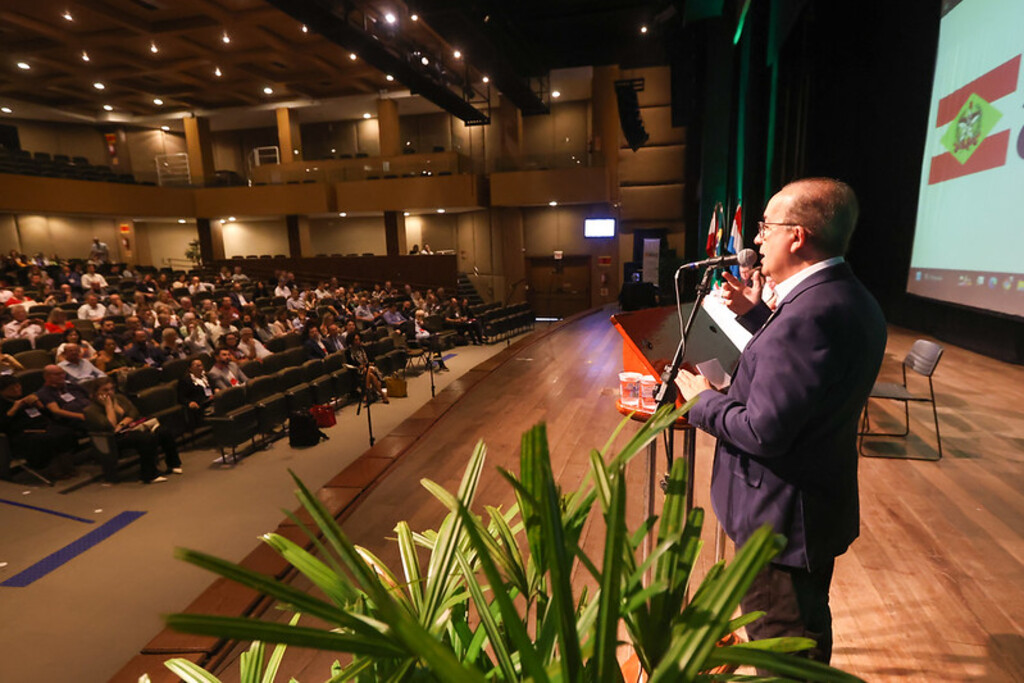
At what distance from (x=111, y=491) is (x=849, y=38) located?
29.1ft

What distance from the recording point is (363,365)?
652 cm

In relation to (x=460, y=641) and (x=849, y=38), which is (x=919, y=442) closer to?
(x=460, y=641)

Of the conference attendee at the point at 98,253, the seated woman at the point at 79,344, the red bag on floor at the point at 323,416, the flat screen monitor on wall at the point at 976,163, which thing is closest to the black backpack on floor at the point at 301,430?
the red bag on floor at the point at 323,416

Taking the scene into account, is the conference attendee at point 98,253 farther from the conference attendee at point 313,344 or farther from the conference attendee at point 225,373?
the conference attendee at point 225,373

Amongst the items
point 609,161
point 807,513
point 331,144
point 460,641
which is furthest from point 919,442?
point 331,144

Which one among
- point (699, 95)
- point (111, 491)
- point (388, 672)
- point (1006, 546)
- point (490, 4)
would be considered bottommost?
point (111, 491)

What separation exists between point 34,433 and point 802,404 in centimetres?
564

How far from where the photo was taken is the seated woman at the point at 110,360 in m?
5.47

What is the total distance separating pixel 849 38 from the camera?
245 inches

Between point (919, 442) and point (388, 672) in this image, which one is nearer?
point (388, 672)

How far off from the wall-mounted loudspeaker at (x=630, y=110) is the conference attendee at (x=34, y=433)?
960 centimetres

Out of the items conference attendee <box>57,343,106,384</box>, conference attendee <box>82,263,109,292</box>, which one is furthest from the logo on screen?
conference attendee <box>82,263,109,292</box>

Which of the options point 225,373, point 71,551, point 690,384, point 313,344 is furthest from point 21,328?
point 690,384

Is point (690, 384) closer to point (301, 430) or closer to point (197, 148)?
point (301, 430)
